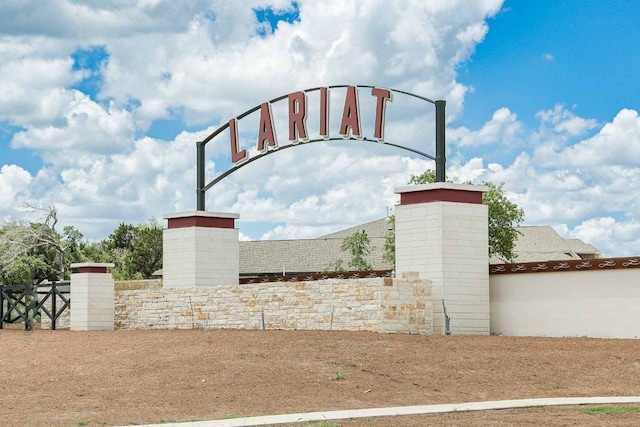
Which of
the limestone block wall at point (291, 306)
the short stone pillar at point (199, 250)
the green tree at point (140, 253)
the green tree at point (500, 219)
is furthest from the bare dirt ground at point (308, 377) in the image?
the green tree at point (140, 253)

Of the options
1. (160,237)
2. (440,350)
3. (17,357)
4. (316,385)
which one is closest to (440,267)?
(440,350)

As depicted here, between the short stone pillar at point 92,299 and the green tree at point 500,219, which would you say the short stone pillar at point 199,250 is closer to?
the short stone pillar at point 92,299

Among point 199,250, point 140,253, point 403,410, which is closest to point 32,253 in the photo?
point 140,253

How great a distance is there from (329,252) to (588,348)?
47.9 m

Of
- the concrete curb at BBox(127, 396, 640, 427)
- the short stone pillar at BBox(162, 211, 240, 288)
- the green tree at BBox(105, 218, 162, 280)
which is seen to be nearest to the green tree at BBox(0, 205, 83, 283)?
the green tree at BBox(105, 218, 162, 280)

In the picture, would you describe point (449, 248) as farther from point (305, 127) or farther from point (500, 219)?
point (500, 219)

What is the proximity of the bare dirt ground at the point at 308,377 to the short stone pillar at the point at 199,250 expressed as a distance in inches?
306

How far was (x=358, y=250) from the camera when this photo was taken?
64375 millimetres

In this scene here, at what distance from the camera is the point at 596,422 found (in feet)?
50.8

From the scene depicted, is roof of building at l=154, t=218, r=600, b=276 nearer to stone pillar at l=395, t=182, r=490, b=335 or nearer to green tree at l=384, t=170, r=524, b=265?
green tree at l=384, t=170, r=524, b=265

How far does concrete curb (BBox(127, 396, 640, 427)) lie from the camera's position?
16.4 metres

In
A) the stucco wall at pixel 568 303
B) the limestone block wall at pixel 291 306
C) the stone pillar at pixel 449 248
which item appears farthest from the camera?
the stone pillar at pixel 449 248

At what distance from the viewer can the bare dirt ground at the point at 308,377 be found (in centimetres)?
1769

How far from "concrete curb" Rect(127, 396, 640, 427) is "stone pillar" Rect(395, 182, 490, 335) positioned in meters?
8.32
